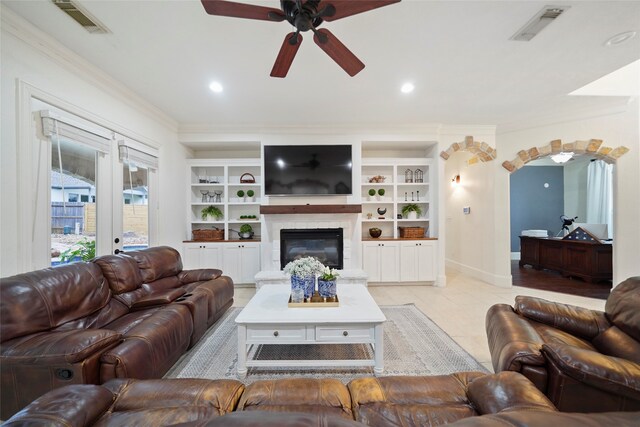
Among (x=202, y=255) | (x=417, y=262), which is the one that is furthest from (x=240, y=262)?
(x=417, y=262)

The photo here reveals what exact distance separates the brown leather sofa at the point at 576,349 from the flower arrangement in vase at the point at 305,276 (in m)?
1.44

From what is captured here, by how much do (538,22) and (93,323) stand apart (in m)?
4.40

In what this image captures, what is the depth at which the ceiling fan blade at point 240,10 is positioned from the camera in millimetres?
1407

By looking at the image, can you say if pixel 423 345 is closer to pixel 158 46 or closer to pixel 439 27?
pixel 439 27

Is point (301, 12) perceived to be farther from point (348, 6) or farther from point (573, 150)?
point (573, 150)

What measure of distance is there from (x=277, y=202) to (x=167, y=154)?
1940 mm

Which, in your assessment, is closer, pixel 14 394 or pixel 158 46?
pixel 14 394

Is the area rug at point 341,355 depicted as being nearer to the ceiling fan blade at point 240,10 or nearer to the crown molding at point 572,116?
the ceiling fan blade at point 240,10

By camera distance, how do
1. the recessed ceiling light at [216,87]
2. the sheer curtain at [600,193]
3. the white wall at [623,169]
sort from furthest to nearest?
the sheer curtain at [600,193] → the white wall at [623,169] → the recessed ceiling light at [216,87]

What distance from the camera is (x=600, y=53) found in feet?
8.14

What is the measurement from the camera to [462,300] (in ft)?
12.2

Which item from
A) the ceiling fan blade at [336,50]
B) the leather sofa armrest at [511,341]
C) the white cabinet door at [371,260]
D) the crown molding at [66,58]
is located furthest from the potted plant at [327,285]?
the crown molding at [66,58]

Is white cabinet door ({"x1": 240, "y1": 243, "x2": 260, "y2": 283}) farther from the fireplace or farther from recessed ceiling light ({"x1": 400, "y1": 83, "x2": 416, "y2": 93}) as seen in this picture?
recessed ceiling light ({"x1": 400, "y1": 83, "x2": 416, "y2": 93})

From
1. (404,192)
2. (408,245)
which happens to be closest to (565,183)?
(404,192)
